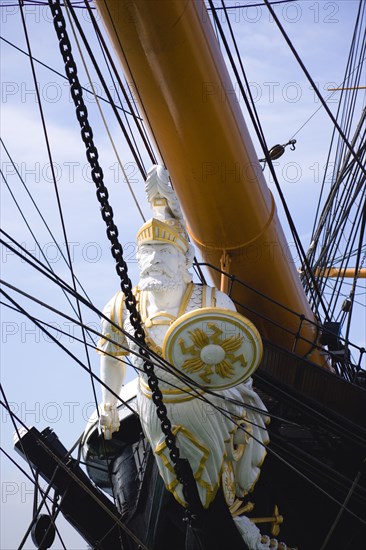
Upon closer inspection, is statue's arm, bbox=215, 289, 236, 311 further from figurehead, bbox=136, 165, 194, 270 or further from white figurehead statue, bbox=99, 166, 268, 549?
figurehead, bbox=136, 165, 194, 270

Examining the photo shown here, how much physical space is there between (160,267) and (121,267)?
66 centimetres

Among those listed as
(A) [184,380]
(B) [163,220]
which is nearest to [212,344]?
(A) [184,380]

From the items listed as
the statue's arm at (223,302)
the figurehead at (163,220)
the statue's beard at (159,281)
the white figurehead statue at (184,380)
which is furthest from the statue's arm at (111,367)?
the statue's arm at (223,302)

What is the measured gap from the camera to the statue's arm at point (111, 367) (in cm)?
505

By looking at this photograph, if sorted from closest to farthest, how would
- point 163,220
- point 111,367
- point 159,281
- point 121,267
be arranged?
1. point 121,267
2. point 159,281
3. point 163,220
4. point 111,367

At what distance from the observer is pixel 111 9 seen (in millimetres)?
5078

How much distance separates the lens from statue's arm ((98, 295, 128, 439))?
5051 millimetres

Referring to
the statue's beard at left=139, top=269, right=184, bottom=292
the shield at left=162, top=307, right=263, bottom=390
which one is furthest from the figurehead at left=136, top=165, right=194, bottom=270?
the shield at left=162, top=307, right=263, bottom=390

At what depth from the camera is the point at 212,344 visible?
452cm

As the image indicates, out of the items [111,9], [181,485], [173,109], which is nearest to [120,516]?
[181,485]

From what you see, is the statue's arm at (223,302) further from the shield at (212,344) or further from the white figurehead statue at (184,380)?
the shield at (212,344)

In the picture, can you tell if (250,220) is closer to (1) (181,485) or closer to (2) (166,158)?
(2) (166,158)

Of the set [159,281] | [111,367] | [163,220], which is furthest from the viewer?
[111,367]

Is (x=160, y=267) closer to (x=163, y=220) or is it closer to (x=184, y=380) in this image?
(x=163, y=220)
